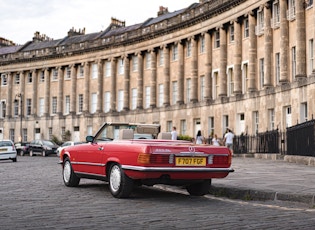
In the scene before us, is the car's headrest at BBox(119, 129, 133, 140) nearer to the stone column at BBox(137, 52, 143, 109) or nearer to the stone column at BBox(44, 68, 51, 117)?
the stone column at BBox(137, 52, 143, 109)

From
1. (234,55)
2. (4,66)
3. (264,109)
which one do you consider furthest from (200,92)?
(4,66)

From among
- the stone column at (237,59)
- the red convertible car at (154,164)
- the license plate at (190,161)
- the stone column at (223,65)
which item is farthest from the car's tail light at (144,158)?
the stone column at (223,65)

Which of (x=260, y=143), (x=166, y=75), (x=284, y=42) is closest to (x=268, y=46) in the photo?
(x=284, y=42)

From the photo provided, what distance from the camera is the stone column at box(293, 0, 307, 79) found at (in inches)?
1261

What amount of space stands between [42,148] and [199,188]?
38.0 m

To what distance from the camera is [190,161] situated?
10414mm

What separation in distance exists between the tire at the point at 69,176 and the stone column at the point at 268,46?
25046 mm

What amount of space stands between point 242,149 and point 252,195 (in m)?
24.9

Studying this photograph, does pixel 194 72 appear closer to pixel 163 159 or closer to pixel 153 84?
pixel 153 84

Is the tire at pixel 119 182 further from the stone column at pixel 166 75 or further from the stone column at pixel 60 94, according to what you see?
the stone column at pixel 60 94

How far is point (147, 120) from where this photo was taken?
2140 inches

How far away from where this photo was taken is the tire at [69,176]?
13.1 m

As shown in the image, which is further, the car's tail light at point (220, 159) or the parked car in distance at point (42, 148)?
the parked car in distance at point (42, 148)

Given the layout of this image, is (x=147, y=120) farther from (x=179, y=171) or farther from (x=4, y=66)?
(x=179, y=171)
